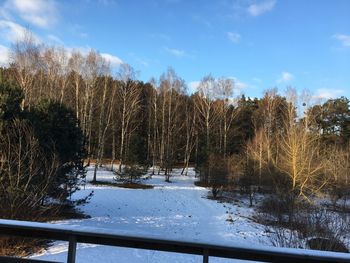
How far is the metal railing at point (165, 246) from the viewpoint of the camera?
3000 mm

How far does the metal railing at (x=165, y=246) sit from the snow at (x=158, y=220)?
6295mm

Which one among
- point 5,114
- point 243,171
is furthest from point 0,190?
point 243,171

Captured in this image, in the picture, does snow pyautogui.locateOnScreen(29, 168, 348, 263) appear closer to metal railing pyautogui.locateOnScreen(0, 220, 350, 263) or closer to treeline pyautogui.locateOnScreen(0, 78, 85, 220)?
treeline pyautogui.locateOnScreen(0, 78, 85, 220)

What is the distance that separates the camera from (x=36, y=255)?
10.2m

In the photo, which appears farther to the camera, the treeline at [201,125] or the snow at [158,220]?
the treeline at [201,125]

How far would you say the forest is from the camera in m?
13.7

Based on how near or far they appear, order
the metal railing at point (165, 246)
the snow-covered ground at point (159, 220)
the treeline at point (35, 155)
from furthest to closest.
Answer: the treeline at point (35, 155) < the snow-covered ground at point (159, 220) < the metal railing at point (165, 246)

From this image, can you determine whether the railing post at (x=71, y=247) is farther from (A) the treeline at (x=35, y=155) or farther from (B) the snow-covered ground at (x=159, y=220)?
(A) the treeline at (x=35, y=155)

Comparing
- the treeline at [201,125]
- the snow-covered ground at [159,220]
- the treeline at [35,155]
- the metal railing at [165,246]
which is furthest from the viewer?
the treeline at [201,125]

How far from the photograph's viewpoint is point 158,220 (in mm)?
20125

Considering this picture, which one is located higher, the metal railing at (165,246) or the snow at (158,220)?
the metal railing at (165,246)

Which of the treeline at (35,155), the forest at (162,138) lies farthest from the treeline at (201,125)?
the treeline at (35,155)

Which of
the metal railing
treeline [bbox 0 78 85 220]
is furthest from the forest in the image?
the metal railing

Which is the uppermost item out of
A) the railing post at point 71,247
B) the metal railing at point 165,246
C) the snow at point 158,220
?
the metal railing at point 165,246
